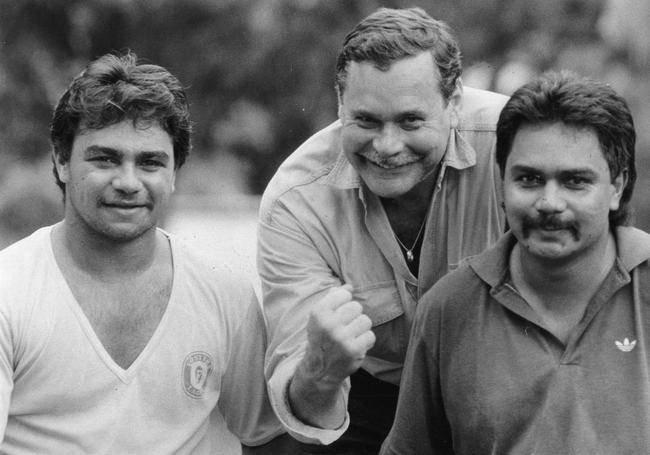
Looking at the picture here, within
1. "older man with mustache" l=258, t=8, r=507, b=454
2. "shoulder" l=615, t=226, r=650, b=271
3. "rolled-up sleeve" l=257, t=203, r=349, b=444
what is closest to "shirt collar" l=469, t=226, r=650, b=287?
"shoulder" l=615, t=226, r=650, b=271

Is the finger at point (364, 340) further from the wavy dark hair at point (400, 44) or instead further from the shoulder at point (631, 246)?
the wavy dark hair at point (400, 44)

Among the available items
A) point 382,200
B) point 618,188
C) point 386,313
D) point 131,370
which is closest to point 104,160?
point 131,370

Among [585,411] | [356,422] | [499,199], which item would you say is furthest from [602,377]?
[356,422]

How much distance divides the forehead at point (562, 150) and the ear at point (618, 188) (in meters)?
0.08

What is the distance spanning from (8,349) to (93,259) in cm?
39

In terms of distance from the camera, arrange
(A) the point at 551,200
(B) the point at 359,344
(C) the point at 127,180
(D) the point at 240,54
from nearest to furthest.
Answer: (A) the point at 551,200
(B) the point at 359,344
(C) the point at 127,180
(D) the point at 240,54

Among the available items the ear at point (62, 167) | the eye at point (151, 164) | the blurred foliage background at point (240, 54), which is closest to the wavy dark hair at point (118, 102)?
the ear at point (62, 167)

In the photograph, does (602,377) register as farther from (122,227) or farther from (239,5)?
(239,5)

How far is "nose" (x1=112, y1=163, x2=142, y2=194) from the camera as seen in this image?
14.7ft

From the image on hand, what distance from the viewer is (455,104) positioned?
4.77 meters

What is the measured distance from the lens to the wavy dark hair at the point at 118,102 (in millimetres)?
4562

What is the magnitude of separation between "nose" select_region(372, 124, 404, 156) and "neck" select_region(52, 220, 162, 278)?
748 mm

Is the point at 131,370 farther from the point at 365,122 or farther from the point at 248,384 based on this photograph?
the point at 365,122

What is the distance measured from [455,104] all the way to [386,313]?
70 cm
